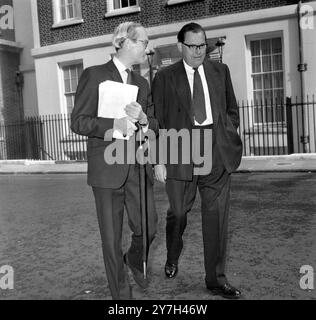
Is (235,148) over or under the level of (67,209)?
over

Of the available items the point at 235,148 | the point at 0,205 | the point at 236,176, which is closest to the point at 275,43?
the point at 236,176

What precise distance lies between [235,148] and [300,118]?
34.7 feet

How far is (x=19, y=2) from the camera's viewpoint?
2023 cm

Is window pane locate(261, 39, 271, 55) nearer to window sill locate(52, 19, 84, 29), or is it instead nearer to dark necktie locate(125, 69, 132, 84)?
window sill locate(52, 19, 84, 29)

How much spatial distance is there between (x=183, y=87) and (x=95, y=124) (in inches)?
36.3

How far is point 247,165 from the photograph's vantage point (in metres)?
12.3

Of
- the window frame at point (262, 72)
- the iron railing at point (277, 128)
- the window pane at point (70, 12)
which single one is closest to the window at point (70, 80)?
the iron railing at point (277, 128)

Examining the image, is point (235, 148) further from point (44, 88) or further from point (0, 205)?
point (44, 88)

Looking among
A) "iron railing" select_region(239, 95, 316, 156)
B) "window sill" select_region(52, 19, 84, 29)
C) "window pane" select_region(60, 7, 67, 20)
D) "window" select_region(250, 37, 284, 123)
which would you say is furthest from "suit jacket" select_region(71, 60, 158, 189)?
"window pane" select_region(60, 7, 67, 20)

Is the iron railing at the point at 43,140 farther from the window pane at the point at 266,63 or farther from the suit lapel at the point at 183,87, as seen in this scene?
the suit lapel at the point at 183,87

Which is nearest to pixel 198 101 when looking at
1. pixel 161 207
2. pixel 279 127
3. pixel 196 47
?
pixel 196 47

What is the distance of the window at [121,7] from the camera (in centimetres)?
1595

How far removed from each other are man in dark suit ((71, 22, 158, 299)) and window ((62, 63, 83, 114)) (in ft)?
48.5

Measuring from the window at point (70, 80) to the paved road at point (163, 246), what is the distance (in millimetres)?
9069
